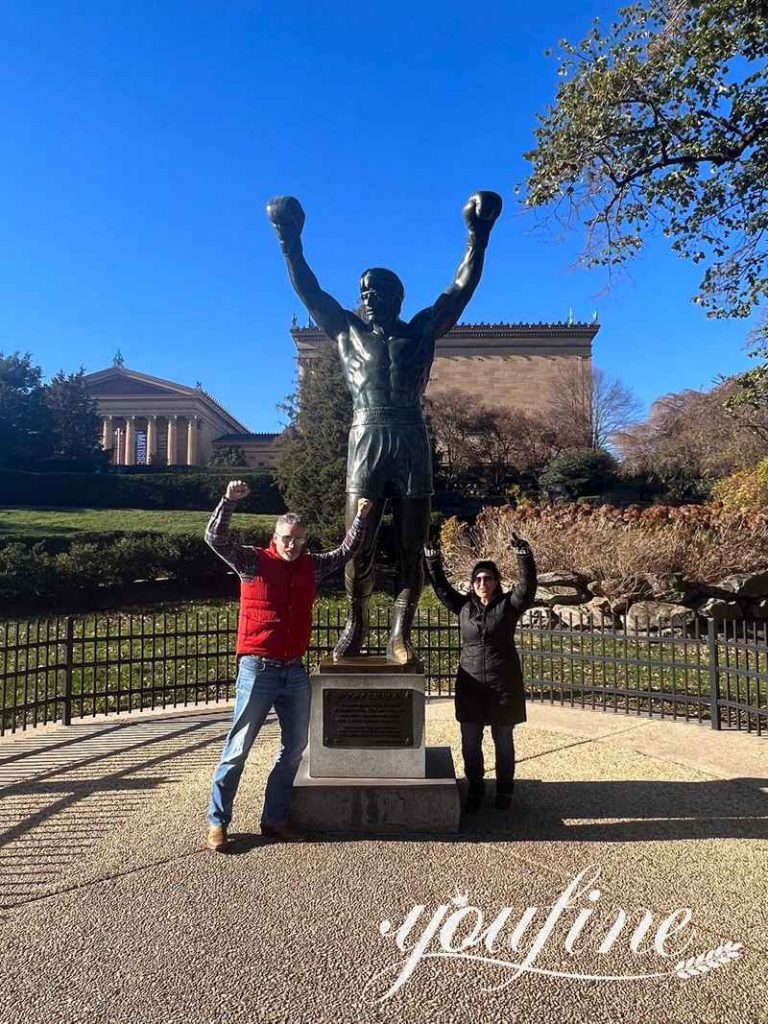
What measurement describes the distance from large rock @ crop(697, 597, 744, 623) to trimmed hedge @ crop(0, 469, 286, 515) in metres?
21.9

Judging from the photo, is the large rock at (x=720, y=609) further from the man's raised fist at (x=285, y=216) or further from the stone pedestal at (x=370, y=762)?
the man's raised fist at (x=285, y=216)

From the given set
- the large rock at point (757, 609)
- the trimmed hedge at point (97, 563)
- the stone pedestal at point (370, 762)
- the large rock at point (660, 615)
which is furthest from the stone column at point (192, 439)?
the stone pedestal at point (370, 762)

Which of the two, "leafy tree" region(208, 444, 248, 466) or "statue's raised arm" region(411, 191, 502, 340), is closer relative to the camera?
"statue's raised arm" region(411, 191, 502, 340)

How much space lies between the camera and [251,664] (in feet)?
11.6

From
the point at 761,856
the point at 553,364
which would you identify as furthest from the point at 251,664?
the point at 553,364

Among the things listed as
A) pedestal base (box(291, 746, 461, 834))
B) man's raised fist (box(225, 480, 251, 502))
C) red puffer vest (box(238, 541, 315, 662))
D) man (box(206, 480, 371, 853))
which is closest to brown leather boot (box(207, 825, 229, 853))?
man (box(206, 480, 371, 853))

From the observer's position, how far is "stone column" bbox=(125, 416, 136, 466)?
55.3 metres

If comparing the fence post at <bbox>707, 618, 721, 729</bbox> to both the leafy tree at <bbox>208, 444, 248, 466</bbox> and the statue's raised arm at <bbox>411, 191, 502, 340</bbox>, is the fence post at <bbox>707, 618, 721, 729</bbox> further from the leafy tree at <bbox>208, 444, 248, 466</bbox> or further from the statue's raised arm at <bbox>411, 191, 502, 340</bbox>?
the leafy tree at <bbox>208, 444, 248, 466</bbox>

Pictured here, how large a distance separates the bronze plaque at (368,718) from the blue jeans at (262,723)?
0.72 feet

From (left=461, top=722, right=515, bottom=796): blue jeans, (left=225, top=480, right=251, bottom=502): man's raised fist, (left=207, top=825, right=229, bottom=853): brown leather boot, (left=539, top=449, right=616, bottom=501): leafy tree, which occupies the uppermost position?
(left=539, top=449, right=616, bottom=501): leafy tree

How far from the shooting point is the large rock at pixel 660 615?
437 inches

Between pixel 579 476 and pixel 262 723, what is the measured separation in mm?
22330

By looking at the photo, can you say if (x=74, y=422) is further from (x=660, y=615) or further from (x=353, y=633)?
(x=353, y=633)

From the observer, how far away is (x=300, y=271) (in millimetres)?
4582
